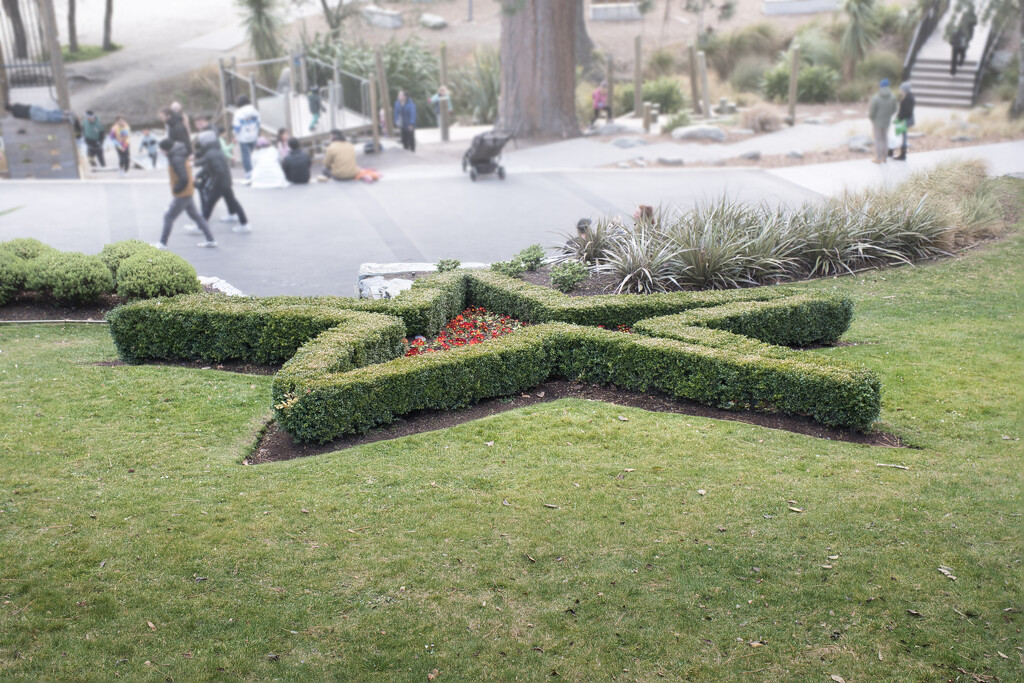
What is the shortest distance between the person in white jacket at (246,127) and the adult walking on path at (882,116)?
13.0 metres

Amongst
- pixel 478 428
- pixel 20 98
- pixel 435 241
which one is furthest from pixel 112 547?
pixel 20 98

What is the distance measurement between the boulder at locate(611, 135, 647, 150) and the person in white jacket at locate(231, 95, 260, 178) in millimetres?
9034

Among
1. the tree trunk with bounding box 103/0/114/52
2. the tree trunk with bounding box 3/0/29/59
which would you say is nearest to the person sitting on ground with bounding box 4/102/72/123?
the tree trunk with bounding box 3/0/29/59

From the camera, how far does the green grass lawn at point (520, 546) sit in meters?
3.83

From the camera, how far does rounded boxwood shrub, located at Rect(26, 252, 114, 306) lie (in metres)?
9.48

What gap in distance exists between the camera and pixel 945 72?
80.6 ft

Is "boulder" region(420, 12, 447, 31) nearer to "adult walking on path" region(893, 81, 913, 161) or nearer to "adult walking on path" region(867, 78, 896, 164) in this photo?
"adult walking on path" region(867, 78, 896, 164)

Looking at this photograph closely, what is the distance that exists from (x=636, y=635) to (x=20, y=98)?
64.6ft

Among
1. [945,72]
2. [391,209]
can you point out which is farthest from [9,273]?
[945,72]

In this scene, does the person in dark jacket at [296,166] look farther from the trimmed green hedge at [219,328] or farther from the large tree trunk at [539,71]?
the trimmed green hedge at [219,328]

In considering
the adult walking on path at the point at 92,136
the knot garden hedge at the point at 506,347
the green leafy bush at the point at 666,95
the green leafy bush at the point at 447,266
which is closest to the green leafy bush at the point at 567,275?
the knot garden hedge at the point at 506,347

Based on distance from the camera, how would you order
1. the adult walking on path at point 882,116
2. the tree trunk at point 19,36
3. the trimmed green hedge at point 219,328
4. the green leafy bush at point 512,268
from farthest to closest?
the tree trunk at point 19,36 < the adult walking on path at point 882,116 < the green leafy bush at point 512,268 < the trimmed green hedge at point 219,328

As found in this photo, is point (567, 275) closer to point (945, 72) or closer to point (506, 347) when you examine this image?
point (506, 347)

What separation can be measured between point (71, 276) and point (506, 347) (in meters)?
5.64
